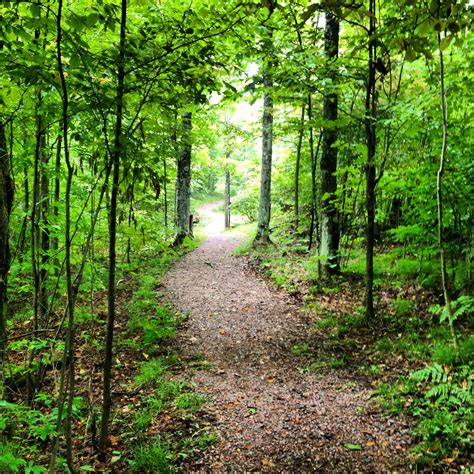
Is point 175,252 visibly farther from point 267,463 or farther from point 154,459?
point 267,463

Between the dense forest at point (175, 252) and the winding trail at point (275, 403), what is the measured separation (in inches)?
1.3

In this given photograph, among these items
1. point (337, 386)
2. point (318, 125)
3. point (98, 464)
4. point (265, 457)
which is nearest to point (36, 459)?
point (98, 464)

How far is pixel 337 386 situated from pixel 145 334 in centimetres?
382

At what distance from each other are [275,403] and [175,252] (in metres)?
3.16

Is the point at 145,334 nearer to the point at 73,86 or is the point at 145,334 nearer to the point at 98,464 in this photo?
the point at 98,464

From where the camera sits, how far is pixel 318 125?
6672 millimetres

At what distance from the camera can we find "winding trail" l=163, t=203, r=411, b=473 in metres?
3.52

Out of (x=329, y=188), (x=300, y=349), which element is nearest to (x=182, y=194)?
(x=329, y=188)

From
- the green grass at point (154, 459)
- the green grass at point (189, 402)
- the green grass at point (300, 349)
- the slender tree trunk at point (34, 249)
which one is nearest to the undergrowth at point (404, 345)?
the green grass at point (300, 349)

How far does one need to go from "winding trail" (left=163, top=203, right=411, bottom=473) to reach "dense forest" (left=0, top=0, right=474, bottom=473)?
3 centimetres

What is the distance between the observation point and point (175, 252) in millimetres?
6477

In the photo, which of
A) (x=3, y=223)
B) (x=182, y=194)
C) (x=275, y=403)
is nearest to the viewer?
(x=3, y=223)

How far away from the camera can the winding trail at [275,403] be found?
3520mm

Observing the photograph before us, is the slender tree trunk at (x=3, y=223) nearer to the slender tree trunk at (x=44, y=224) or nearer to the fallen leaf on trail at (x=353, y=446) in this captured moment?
the slender tree trunk at (x=44, y=224)
